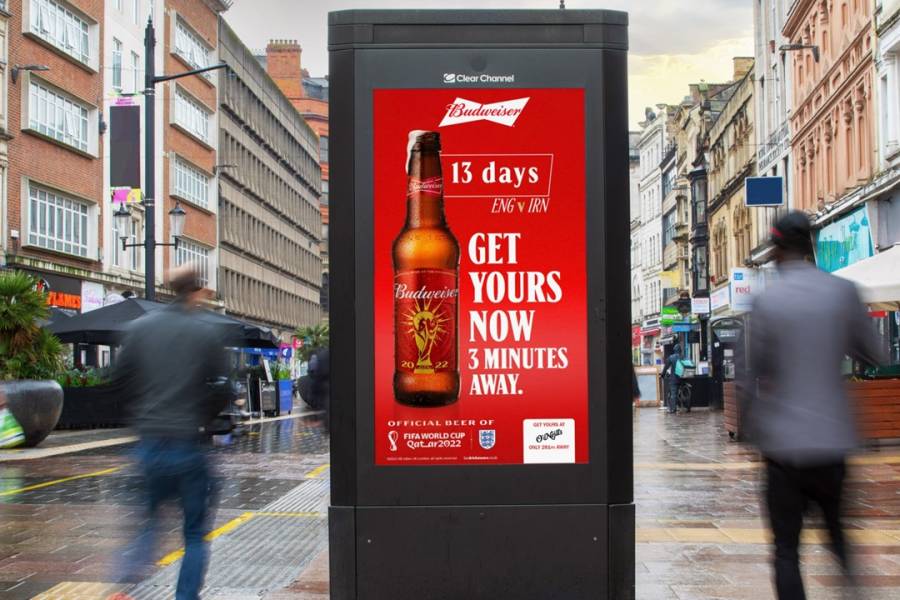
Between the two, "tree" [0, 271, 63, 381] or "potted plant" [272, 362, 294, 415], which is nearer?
"tree" [0, 271, 63, 381]

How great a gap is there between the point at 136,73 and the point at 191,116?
9285 mm

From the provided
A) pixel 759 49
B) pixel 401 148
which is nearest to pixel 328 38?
pixel 401 148

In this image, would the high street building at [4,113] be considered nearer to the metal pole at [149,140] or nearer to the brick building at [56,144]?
the brick building at [56,144]

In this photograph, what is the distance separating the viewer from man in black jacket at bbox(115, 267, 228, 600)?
225 inches

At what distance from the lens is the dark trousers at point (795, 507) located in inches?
194

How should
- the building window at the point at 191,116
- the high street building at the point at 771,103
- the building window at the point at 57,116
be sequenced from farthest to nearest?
the building window at the point at 191,116, the high street building at the point at 771,103, the building window at the point at 57,116

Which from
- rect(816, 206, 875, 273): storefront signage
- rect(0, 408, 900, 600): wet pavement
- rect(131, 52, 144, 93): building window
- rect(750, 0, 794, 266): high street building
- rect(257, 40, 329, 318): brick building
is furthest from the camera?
rect(257, 40, 329, 318): brick building

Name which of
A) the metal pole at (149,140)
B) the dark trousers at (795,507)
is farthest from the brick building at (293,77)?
the dark trousers at (795,507)

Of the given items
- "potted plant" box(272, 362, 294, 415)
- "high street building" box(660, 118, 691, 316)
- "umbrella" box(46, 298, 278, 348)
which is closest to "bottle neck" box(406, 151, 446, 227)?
"umbrella" box(46, 298, 278, 348)

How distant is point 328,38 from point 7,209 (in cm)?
3128

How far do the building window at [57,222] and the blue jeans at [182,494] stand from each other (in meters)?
32.0

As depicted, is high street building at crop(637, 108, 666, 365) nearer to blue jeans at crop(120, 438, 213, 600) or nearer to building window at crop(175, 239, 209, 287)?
building window at crop(175, 239, 209, 287)

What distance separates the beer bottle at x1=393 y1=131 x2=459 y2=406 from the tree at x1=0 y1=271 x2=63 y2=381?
14.7 meters

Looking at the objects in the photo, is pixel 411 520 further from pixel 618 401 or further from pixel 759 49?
pixel 759 49
